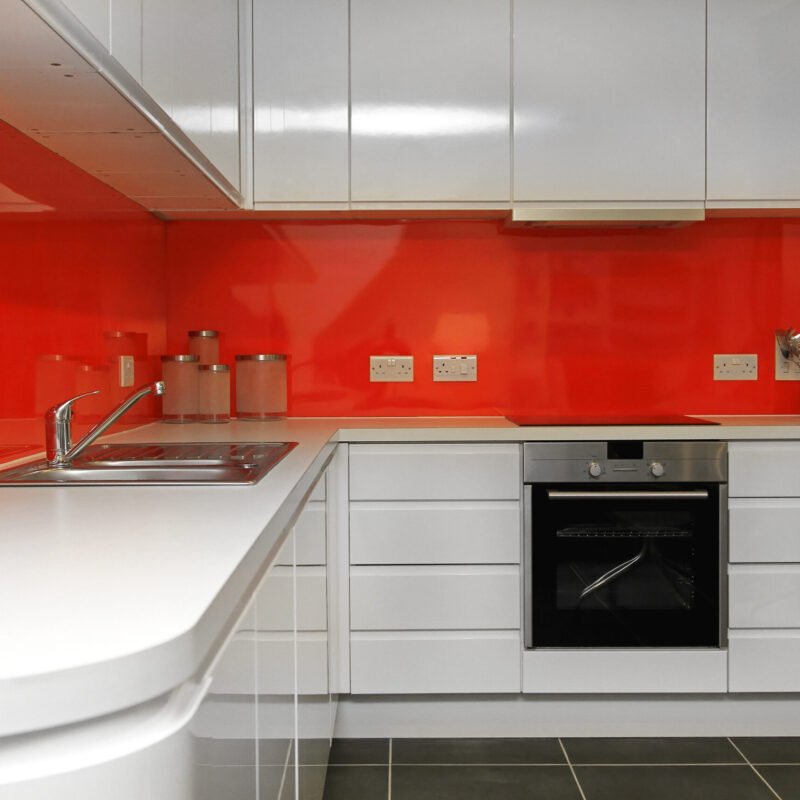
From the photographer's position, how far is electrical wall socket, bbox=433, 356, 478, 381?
2902mm

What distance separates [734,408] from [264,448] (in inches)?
69.9

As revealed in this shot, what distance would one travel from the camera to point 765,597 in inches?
92.4

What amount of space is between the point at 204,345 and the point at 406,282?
73 centimetres

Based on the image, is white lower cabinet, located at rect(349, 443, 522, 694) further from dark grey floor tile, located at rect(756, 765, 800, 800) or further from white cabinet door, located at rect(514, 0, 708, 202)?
white cabinet door, located at rect(514, 0, 708, 202)

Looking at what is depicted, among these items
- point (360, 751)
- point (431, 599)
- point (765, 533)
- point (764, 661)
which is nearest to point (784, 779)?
point (764, 661)

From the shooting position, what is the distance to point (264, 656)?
0.99 metres

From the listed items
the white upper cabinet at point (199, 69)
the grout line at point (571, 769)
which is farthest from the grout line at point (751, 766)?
the white upper cabinet at point (199, 69)

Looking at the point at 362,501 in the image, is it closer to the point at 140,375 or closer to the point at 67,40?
the point at 140,375

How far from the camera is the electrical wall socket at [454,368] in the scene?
290 centimetres

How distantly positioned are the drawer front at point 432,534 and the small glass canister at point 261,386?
1.98 feet

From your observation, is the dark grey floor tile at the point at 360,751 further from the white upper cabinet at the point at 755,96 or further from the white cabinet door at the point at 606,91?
the white upper cabinet at the point at 755,96

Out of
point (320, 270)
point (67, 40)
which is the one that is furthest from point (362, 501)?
point (67, 40)

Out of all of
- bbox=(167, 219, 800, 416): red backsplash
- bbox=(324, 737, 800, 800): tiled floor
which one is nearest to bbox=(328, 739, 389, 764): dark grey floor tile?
bbox=(324, 737, 800, 800): tiled floor

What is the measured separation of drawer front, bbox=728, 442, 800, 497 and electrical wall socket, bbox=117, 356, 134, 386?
1755 millimetres
